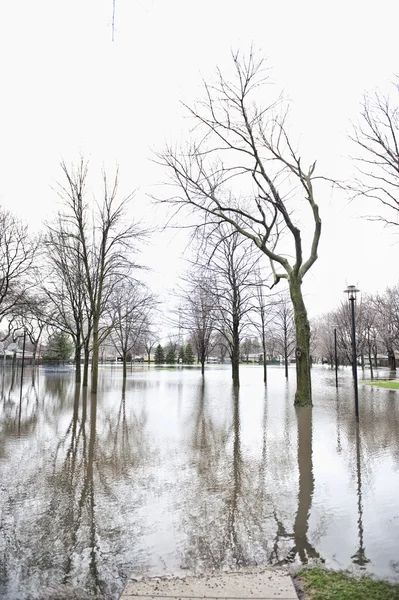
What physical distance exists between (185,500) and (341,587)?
2566 mm

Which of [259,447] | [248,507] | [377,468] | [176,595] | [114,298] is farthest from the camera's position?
[114,298]

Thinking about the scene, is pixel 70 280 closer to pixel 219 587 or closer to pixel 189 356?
pixel 219 587

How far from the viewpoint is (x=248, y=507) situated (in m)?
5.23

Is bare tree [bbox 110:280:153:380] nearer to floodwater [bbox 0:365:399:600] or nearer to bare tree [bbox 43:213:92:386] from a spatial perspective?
bare tree [bbox 43:213:92:386]

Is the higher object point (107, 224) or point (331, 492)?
point (107, 224)

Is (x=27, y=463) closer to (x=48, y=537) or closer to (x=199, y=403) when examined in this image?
(x=48, y=537)

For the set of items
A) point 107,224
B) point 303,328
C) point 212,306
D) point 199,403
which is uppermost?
point 107,224

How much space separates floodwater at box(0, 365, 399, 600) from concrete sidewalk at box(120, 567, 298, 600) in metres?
0.20

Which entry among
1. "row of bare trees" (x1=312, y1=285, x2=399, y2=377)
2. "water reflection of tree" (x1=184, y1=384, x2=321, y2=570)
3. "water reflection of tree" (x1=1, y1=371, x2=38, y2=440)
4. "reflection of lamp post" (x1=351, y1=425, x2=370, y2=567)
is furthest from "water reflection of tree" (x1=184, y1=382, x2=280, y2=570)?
"row of bare trees" (x1=312, y1=285, x2=399, y2=377)

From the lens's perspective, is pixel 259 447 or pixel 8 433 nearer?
pixel 259 447

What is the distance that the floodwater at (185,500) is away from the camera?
3799 millimetres

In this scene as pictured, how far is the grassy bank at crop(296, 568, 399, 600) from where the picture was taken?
3109 millimetres

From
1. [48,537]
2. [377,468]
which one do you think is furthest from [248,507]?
[377,468]

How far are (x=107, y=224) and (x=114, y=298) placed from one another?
10796 millimetres
